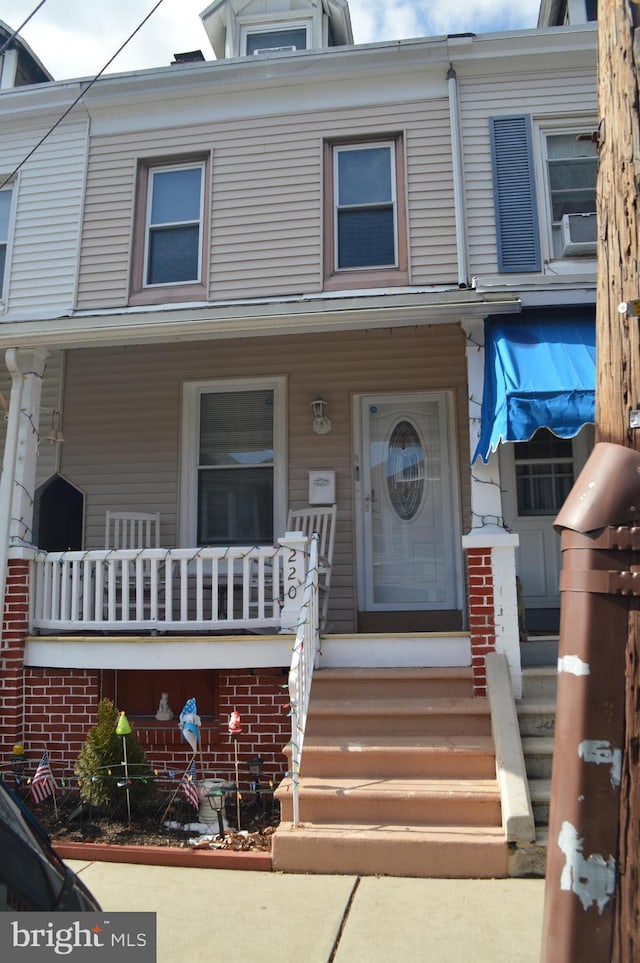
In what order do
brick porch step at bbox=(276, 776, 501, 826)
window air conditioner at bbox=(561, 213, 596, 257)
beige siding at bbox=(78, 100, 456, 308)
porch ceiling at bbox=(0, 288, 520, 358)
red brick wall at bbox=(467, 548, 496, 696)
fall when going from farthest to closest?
beige siding at bbox=(78, 100, 456, 308) < window air conditioner at bbox=(561, 213, 596, 257) < porch ceiling at bbox=(0, 288, 520, 358) < red brick wall at bbox=(467, 548, 496, 696) < brick porch step at bbox=(276, 776, 501, 826)

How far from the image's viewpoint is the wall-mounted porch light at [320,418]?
270 inches

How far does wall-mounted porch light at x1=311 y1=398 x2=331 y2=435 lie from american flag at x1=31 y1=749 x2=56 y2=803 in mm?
3778

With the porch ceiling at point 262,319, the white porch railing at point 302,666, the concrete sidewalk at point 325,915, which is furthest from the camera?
the porch ceiling at point 262,319

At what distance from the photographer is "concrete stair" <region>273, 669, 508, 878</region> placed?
3760 mm

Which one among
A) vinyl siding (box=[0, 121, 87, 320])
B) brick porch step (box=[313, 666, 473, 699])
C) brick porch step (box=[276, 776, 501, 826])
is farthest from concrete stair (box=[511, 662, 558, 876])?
vinyl siding (box=[0, 121, 87, 320])

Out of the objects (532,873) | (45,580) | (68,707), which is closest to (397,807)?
(532,873)

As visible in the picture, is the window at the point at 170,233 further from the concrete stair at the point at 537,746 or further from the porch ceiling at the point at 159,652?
the concrete stair at the point at 537,746

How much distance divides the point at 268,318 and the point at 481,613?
2.85 meters

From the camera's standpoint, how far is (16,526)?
5.71m

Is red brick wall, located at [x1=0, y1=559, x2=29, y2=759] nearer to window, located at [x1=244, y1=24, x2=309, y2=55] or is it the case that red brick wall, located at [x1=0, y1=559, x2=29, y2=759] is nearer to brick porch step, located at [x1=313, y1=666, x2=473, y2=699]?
Answer: brick porch step, located at [x1=313, y1=666, x2=473, y2=699]

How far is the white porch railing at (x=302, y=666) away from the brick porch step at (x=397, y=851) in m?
0.19

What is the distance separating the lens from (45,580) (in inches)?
225

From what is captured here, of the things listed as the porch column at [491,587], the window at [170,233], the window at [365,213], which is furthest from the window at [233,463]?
the porch column at [491,587]

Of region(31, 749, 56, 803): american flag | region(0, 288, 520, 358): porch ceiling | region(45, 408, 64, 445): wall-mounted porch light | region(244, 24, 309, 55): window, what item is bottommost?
region(31, 749, 56, 803): american flag
